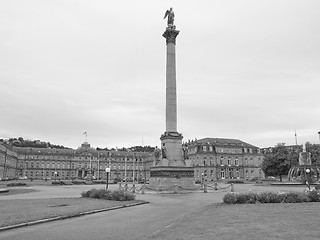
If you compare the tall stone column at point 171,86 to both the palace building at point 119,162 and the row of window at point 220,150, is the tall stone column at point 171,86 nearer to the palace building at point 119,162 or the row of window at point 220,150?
the palace building at point 119,162

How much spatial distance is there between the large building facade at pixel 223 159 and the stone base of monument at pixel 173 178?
8621cm

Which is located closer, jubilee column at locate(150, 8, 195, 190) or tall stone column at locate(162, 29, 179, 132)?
jubilee column at locate(150, 8, 195, 190)

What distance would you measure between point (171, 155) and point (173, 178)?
3202mm

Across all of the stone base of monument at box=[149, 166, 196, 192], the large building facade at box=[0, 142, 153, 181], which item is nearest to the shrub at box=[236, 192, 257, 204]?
the stone base of monument at box=[149, 166, 196, 192]

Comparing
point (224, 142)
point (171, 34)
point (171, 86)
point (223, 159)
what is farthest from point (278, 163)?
point (171, 34)

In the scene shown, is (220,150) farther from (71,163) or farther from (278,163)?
(71,163)

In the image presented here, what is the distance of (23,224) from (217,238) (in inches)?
348

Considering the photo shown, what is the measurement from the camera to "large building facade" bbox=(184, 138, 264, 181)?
Answer: 131m

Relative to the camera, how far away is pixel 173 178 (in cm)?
4206

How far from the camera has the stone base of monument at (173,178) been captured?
41.6 meters

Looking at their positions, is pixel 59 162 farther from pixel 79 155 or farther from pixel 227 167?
pixel 227 167

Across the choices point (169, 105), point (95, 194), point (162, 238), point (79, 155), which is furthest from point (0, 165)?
point (162, 238)

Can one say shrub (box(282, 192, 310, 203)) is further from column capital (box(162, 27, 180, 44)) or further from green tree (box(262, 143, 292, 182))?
green tree (box(262, 143, 292, 182))

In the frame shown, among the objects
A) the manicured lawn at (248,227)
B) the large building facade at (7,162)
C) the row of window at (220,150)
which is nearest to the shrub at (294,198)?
the manicured lawn at (248,227)
